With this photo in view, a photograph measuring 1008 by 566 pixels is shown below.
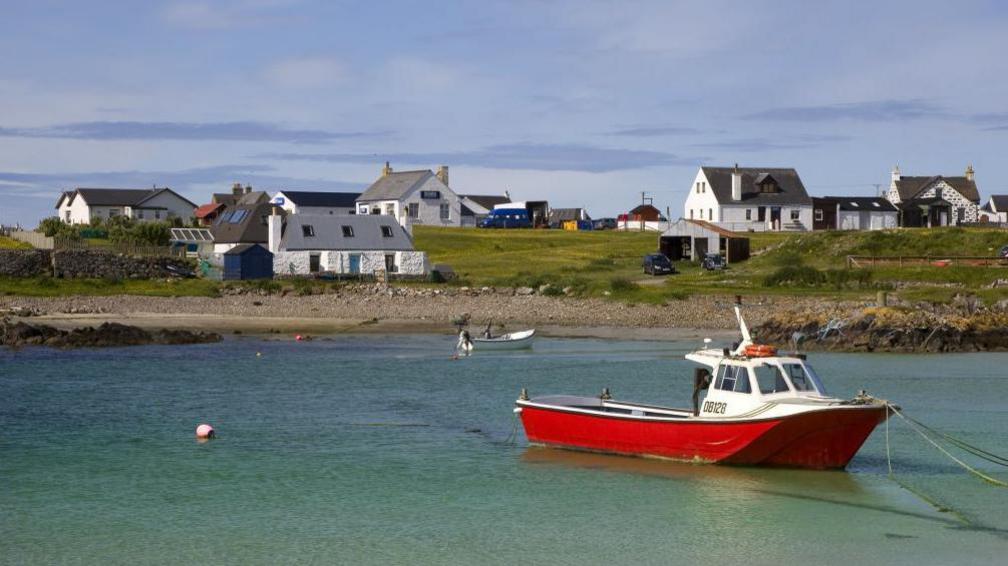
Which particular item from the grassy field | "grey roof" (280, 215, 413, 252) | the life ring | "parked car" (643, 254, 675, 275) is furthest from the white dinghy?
"grey roof" (280, 215, 413, 252)

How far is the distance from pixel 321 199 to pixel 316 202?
103 centimetres

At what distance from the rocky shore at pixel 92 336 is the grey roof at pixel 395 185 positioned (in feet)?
202

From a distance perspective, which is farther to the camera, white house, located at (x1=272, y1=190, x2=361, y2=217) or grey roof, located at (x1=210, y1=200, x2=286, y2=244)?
white house, located at (x1=272, y1=190, x2=361, y2=217)

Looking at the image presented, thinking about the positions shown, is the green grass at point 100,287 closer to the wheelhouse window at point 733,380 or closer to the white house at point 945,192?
the wheelhouse window at point 733,380

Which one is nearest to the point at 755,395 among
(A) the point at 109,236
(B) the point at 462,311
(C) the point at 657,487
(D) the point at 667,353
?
(C) the point at 657,487

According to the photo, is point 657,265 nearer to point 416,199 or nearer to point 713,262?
point 713,262

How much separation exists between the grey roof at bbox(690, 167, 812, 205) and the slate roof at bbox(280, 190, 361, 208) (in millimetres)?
38806

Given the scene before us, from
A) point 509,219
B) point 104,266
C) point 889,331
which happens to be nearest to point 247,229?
point 104,266

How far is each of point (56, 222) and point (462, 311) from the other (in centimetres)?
5329

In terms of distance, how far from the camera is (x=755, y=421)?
25.2 meters

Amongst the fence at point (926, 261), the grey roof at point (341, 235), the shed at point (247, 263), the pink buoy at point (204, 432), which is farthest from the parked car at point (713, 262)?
the pink buoy at point (204, 432)

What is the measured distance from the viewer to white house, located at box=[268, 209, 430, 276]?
258 feet

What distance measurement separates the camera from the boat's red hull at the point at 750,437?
82.0 feet

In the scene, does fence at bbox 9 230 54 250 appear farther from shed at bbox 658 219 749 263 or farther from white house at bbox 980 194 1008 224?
white house at bbox 980 194 1008 224
